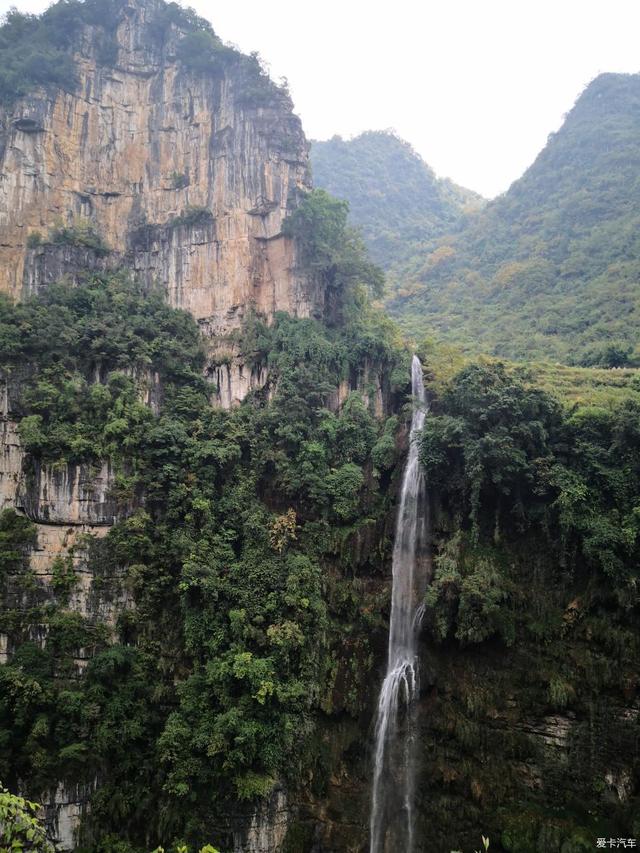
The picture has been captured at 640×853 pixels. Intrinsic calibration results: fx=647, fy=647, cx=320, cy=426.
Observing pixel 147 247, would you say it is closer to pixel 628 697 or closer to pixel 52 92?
pixel 52 92

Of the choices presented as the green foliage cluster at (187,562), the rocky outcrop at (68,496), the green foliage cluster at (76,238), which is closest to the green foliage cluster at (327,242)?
the green foliage cluster at (187,562)

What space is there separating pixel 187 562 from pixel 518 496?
8682 millimetres

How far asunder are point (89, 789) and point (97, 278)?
54.5 feet

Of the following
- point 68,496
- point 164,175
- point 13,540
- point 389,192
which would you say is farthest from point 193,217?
point 389,192

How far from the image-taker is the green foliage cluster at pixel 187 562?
1488 centimetres

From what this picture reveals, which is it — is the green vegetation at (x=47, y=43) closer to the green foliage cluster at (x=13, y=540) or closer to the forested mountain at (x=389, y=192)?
the green foliage cluster at (x=13, y=540)

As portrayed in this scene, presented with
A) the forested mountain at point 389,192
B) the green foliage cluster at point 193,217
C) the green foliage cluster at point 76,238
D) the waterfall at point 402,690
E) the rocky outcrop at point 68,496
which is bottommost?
the waterfall at point 402,690

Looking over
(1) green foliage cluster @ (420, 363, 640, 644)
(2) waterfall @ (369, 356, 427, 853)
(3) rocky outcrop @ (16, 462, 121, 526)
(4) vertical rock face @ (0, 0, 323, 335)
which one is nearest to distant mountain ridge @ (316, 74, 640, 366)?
(1) green foliage cluster @ (420, 363, 640, 644)

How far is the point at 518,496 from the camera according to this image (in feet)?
53.1

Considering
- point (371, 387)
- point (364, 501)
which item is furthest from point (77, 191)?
point (364, 501)

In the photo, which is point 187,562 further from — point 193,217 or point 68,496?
point 193,217

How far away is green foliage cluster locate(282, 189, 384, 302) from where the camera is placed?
24250 mm

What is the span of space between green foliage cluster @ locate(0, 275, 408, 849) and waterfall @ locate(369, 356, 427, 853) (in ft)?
2.77

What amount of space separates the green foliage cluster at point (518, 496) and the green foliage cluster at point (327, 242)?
8.58m
